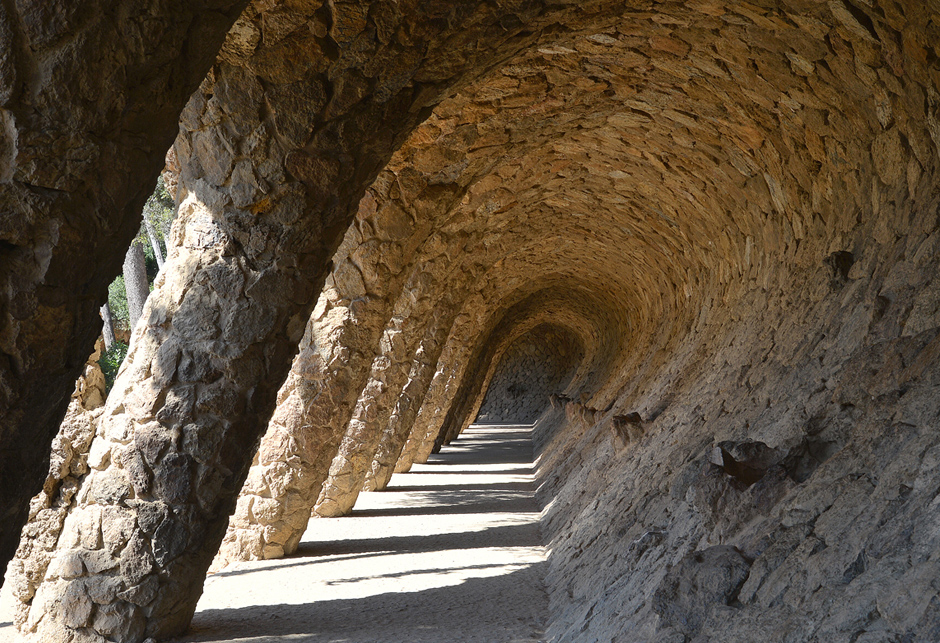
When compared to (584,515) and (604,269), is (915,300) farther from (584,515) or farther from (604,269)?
(604,269)

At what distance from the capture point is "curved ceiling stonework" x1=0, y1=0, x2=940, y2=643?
2580mm

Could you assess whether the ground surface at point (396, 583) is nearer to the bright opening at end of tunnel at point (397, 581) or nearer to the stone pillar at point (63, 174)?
the bright opening at end of tunnel at point (397, 581)

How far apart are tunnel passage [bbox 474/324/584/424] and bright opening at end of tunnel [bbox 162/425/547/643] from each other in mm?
19480

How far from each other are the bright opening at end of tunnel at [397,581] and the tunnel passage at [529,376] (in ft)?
63.9

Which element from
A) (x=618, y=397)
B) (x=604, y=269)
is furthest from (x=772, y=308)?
(x=604, y=269)

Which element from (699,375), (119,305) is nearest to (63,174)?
(699,375)

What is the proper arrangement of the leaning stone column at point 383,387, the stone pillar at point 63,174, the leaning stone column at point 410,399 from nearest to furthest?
1. the stone pillar at point 63,174
2. the leaning stone column at point 383,387
3. the leaning stone column at point 410,399

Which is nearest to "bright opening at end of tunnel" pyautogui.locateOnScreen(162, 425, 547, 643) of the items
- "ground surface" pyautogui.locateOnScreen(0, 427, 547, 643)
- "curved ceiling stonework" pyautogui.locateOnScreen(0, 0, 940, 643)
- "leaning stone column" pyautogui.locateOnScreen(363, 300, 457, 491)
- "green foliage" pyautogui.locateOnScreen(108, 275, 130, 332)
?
"ground surface" pyautogui.locateOnScreen(0, 427, 547, 643)

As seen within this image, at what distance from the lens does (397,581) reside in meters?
5.23

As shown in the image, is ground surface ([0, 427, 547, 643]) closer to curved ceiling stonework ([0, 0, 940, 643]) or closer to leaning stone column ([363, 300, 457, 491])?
curved ceiling stonework ([0, 0, 940, 643])

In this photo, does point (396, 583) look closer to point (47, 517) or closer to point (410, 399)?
point (47, 517)

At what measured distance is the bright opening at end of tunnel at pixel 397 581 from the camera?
13.1ft

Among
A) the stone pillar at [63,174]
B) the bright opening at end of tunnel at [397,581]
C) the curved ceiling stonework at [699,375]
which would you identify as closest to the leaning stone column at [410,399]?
the bright opening at end of tunnel at [397,581]

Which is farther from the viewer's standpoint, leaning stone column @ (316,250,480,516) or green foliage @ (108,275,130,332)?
green foliage @ (108,275,130,332)
